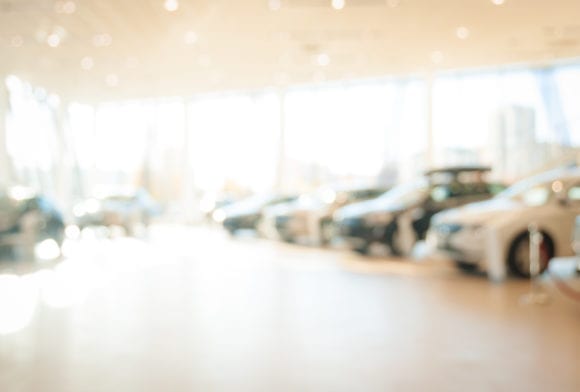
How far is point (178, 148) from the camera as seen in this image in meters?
23.8

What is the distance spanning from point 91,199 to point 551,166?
10.2 metres

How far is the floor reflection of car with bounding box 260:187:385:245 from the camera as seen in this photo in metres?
12.5

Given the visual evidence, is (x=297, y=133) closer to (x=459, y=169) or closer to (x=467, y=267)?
(x=459, y=169)

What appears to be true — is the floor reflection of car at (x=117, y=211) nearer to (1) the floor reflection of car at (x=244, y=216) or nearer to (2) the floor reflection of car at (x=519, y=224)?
(1) the floor reflection of car at (x=244, y=216)

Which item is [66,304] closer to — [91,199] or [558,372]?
[558,372]

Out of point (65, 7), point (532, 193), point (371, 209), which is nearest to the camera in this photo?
point (532, 193)

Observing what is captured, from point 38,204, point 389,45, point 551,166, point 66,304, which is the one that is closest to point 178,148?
point 389,45

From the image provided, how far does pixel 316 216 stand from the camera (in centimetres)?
1251

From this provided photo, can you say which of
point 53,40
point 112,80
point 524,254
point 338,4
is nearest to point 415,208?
point 524,254

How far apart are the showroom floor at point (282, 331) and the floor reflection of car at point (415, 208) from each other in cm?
126

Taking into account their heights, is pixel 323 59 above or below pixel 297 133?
above

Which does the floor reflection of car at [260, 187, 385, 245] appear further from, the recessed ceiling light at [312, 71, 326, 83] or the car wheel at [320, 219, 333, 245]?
the recessed ceiling light at [312, 71, 326, 83]

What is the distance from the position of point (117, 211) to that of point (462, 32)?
28.7ft

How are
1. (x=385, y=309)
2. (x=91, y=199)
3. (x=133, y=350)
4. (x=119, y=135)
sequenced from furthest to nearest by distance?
(x=119, y=135) → (x=91, y=199) → (x=385, y=309) → (x=133, y=350)
